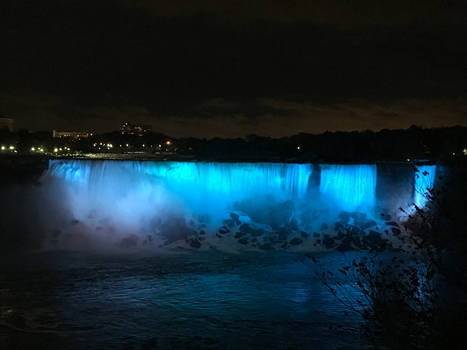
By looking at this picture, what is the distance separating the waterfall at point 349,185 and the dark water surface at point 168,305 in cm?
642

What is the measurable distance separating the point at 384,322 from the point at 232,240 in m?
16.9

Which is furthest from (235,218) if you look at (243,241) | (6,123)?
(6,123)

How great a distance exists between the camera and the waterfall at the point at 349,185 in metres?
24.2

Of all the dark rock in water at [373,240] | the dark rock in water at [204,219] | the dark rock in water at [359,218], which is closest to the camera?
the dark rock in water at [373,240]

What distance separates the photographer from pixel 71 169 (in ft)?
81.0

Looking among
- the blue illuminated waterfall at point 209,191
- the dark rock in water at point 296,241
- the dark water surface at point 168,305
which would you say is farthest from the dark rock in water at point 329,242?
the dark water surface at point 168,305

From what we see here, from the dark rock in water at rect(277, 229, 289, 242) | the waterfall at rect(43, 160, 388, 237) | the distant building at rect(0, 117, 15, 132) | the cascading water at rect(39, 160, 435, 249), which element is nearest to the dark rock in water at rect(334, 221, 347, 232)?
the cascading water at rect(39, 160, 435, 249)

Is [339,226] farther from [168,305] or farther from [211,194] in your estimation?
[168,305]

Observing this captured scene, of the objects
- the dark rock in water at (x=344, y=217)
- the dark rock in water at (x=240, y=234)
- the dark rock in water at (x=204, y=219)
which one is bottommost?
the dark rock in water at (x=240, y=234)

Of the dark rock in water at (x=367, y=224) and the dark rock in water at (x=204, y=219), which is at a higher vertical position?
the dark rock in water at (x=367, y=224)

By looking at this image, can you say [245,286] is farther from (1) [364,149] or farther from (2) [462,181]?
(1) [364,149]

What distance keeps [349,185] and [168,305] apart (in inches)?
549

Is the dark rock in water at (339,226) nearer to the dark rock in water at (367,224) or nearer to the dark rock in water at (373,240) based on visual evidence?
the dark rock in water at (367,224)

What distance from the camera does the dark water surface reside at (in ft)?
34.0
